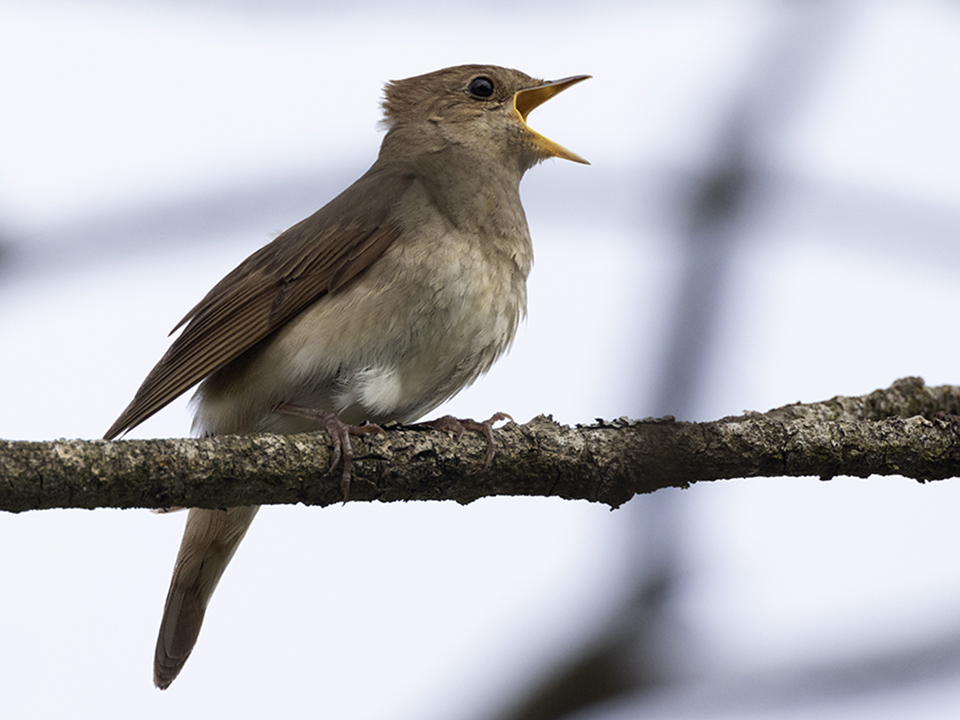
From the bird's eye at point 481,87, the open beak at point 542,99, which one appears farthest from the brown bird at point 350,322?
the bird's eye at point 481,87

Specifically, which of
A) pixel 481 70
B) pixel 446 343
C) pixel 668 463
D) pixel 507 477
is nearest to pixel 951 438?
pixel 507 477

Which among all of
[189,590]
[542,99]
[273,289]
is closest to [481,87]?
[542,99]

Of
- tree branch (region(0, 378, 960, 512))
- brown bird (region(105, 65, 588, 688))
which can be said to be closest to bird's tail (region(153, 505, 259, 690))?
brown bird (region(105, 65, 588, 688))

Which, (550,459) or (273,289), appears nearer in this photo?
(550,459)

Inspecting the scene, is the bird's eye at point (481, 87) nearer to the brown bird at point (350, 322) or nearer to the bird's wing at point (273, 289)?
the brown bird at point (350, 322)

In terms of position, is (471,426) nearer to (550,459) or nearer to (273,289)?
(550,459)
